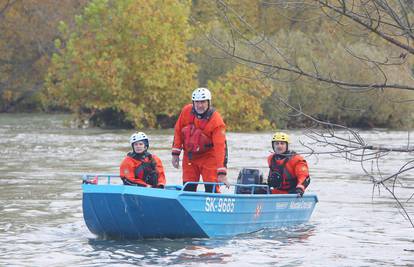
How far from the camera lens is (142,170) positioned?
46.0 feet

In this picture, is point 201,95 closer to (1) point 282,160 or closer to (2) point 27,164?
(1) point 282,160

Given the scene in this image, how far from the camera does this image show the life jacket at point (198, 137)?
46.0 ft

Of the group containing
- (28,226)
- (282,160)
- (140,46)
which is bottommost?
(28,226)

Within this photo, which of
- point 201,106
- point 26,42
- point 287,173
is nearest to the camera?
point 201,106

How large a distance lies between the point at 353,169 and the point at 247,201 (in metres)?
12.9

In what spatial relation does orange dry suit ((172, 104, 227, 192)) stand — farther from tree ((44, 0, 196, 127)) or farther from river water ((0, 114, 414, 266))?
tree ((44, 0, 196, 127))

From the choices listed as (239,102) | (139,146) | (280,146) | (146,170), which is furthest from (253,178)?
(239,102)

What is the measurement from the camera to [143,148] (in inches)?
552

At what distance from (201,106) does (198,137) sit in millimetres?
424

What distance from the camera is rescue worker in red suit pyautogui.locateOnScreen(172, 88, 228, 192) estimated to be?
13.9 m

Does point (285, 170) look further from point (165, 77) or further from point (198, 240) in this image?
point (165, 77)

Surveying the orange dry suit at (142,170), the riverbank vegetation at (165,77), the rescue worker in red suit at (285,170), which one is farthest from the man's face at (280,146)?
the riverbank vegetation at (165,77)

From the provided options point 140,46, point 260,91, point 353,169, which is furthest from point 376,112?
point 353,169

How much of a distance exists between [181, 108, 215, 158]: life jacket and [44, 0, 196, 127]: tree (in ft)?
98.1
